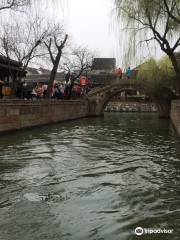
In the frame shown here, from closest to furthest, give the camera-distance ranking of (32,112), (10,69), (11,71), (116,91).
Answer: (32,112), (10,69), (11,71), (116,91)

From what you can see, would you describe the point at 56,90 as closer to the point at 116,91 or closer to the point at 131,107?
the point at 116,91

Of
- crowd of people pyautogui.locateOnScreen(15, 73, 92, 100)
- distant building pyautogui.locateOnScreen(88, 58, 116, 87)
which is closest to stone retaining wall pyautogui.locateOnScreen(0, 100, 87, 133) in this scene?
crowd of people pyautogui.locateOnScreen(15, 73, 92, 100)

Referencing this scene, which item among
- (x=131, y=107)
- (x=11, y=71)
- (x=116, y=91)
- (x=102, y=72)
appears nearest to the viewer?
(x=11, y=71)

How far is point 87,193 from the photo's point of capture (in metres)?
7.38

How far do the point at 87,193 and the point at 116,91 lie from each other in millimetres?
33214

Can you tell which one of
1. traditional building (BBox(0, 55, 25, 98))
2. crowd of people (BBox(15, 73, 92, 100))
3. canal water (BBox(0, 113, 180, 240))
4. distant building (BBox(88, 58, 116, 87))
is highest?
distant building (BBox(88, 58, 116, 87))

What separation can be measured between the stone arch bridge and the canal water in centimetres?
2569

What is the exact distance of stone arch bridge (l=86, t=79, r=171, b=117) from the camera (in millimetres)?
38281

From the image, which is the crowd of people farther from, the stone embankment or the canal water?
the canal water

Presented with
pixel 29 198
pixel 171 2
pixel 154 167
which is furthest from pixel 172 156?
pixel 171 2

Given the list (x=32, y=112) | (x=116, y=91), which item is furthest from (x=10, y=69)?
(x=116, y=91)

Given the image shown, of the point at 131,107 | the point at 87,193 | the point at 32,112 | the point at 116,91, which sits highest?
the point at 116,91

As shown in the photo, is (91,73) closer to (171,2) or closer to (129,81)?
(129,81)

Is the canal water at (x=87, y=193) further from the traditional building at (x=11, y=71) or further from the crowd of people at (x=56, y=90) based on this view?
the crowd of people at (x=56, y=90)
